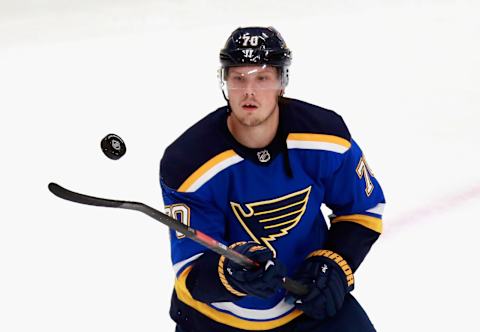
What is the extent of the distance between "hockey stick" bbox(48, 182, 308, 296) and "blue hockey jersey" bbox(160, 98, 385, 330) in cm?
14

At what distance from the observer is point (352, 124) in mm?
4090

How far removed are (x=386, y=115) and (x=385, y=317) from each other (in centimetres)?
161

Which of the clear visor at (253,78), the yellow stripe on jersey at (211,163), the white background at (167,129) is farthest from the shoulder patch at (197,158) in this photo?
the white background at (167,129)

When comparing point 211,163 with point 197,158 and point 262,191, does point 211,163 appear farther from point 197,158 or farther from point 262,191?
point 262,191

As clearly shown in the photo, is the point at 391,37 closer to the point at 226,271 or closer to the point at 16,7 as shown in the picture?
the point at 16,7

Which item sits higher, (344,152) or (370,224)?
(344,152)

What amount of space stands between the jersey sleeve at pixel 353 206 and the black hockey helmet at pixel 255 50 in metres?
0.33

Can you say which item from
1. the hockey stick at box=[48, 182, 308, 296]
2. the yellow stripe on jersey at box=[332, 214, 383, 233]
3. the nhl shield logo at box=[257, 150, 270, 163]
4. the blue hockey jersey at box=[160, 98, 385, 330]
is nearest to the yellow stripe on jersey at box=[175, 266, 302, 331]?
the blue hockey jersey at box=[160, 98, 385, 330]

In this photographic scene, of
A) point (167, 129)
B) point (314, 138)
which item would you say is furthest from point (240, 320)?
point (167, 129)

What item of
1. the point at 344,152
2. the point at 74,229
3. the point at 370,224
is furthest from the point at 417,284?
the point at 74,229

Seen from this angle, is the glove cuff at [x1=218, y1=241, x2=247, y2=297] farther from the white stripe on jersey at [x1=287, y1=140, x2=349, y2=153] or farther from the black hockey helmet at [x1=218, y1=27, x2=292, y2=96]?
the black hockey helmet at [x1=218, y1=27, x2=292, y2=96]

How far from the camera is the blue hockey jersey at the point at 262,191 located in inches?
82.5

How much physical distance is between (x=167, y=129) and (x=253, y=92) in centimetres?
217

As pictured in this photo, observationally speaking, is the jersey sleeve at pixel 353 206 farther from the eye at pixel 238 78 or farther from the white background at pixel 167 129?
the white background at pixel 167 129
